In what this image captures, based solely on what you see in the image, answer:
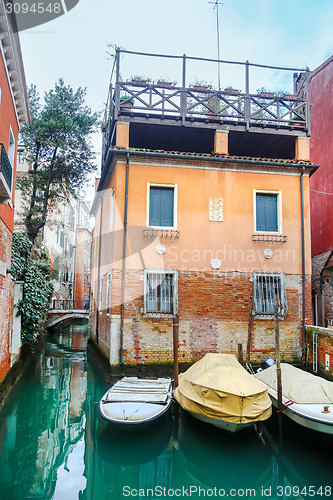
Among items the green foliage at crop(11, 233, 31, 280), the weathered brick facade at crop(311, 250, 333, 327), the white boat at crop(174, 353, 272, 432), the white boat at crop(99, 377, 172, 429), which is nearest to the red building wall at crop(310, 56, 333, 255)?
the weathered brick facade at crop(311, 250, 333, 327)

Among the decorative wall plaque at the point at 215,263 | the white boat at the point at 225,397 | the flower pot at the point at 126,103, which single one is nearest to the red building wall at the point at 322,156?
the decorative wall plaque at the point at 215,263

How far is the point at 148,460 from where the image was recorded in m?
6.91

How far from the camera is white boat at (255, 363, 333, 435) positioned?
23.4 feet

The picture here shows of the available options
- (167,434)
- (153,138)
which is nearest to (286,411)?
(167,434)

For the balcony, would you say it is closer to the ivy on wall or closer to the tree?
the ivy on wall

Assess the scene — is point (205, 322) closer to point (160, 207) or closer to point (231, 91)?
point (160, 207)

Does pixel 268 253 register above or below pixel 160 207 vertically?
below

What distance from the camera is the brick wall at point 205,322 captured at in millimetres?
11180

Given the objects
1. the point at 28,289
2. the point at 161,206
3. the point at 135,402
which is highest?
the point at 161,206

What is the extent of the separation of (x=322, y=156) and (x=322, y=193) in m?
1.40

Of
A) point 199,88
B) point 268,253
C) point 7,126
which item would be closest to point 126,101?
point 199,88

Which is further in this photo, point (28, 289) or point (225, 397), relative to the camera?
point (28, 289)

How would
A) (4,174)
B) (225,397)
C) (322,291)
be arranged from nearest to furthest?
(4,174)
(225,397)
(322,291)
